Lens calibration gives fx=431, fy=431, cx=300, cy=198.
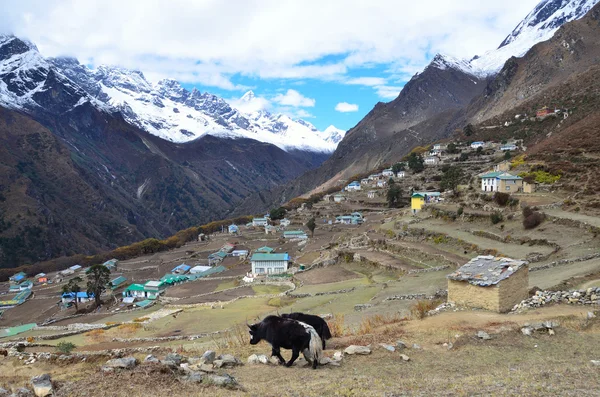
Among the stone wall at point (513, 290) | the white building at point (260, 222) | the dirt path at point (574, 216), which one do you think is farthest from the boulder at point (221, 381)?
the white building at point (260, 222)

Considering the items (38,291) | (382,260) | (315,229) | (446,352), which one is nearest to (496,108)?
(315,229)

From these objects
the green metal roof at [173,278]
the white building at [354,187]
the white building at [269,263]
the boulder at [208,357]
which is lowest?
the green metal roof at [173,278]

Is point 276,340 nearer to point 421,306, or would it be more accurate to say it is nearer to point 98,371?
point 98,371

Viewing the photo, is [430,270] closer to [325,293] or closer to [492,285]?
[325,293]

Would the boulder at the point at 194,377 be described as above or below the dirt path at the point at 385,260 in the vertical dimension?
above

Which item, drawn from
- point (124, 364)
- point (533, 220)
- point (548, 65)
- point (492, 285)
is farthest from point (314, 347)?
Result: point (548, 65)

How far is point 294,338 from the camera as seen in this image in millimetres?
8805

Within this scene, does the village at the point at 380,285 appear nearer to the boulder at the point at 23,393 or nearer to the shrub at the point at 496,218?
the shrub at the point at 496,218

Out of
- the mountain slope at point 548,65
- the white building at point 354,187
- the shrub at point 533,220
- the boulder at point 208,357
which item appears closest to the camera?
the boulder at point 208,357

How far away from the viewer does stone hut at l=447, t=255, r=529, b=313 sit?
562 inches

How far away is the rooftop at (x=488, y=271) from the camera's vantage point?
14.5 m

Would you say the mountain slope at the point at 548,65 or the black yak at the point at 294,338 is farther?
the mountain slope at the point at 548,65

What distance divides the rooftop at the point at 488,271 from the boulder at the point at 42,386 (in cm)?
1263

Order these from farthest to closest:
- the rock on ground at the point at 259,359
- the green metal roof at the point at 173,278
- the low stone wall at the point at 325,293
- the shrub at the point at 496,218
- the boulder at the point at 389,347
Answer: the green metal roof at the point at 173,278
the shrub at the point at 496,218
the low stone wall at the point at 325,293
the boulder at the point at 389,347
the rock on ground at the point at 259,359
